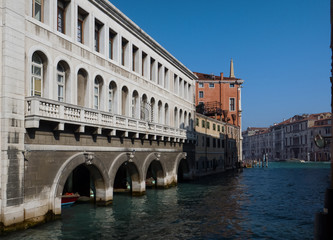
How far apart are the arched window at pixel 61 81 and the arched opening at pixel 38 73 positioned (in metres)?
1.25

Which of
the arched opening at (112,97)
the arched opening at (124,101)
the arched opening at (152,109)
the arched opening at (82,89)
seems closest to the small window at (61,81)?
the arched opening at (82,89)

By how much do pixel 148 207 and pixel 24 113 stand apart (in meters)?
10.8

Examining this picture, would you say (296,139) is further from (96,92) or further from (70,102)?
(70,102)

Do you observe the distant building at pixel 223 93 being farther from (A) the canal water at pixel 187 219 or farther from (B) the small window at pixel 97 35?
(B) the small window at pixel 97 35

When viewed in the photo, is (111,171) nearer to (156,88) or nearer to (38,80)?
(38,80)

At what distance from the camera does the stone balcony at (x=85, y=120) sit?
15.0 metres

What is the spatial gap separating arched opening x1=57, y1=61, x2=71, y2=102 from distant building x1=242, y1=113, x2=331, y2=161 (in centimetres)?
11114

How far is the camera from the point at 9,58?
14359mm

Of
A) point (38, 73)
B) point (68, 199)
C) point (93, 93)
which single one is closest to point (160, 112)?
point (93, 93)

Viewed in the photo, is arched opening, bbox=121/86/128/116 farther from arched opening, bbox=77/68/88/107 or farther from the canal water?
the canal water

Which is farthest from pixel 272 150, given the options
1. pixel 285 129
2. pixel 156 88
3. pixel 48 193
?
pixel 48 193

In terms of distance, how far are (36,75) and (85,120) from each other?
11.7ft

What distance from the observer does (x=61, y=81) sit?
61.0ft

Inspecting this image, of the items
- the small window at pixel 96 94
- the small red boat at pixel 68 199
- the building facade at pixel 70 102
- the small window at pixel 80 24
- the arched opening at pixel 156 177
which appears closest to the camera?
the building facade at pixel 70 102
